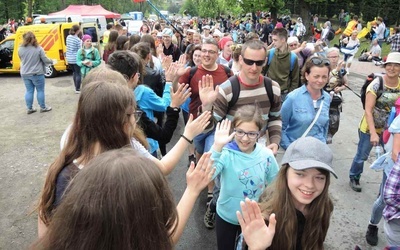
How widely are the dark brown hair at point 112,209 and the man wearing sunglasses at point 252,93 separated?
2011 millimetres

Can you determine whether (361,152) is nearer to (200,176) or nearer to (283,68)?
(283,68)

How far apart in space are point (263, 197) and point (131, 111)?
102 cm

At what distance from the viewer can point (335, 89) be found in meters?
4.88

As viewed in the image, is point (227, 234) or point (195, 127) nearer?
point (195, 127)

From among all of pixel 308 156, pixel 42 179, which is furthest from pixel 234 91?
pixel 42 179

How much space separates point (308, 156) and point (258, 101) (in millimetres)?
1506

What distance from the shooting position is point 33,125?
7.54 meters

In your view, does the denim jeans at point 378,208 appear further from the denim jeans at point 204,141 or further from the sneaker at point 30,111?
the sneaker at point 30,111

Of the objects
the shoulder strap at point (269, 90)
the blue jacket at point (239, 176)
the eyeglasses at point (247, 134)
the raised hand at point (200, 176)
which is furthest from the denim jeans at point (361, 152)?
the raised hand at point (200, 176)

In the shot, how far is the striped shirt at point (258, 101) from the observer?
331cm

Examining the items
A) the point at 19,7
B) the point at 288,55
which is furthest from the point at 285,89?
the point at 19,7

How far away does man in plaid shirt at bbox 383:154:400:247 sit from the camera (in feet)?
7.50

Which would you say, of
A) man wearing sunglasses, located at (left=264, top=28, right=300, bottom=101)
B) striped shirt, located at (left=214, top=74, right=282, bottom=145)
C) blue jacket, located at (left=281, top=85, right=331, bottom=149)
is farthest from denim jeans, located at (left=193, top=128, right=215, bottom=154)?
man wearing sunglasses, located at (left=264, top=28, right=300, bottom=101)

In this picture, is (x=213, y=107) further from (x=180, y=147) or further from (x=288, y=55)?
(x=288, y=55)
